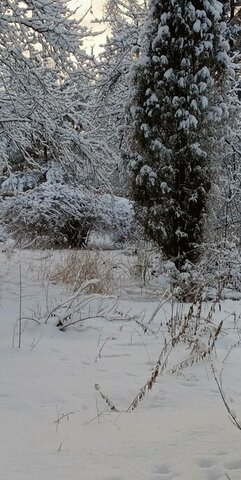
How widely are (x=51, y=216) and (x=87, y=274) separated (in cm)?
514

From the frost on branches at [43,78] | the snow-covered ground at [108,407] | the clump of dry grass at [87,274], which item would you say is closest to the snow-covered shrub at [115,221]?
the clump of dry grass at [87,274]

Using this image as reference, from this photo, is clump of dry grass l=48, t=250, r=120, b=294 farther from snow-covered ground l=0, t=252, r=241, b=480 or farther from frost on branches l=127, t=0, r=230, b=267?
snow-covered ground l=0, t=252, r=241, b=480

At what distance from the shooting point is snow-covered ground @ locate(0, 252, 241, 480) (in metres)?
1.78

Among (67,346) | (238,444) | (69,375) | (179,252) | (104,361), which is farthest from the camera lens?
(179,252)

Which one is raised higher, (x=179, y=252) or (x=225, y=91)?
(x=225, y=91)

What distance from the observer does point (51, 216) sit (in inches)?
440

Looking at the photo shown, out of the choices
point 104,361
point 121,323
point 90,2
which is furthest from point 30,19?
point 104,361

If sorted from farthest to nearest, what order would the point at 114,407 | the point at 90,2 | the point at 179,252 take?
the point at 179,252
the point at 90,2
the point at 114,407

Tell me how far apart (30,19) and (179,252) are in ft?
11.2

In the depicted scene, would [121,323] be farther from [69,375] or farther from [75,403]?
[75,403]

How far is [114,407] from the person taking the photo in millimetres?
2389

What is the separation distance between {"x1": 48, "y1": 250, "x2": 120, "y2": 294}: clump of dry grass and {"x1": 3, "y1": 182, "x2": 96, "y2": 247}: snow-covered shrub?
390cm

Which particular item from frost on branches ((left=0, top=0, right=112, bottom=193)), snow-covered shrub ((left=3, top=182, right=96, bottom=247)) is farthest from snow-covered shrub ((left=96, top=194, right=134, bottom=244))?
frost on branches ((left=0, top=0, right=112, bottom=193))

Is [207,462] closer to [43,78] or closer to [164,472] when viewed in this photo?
[164,472]
